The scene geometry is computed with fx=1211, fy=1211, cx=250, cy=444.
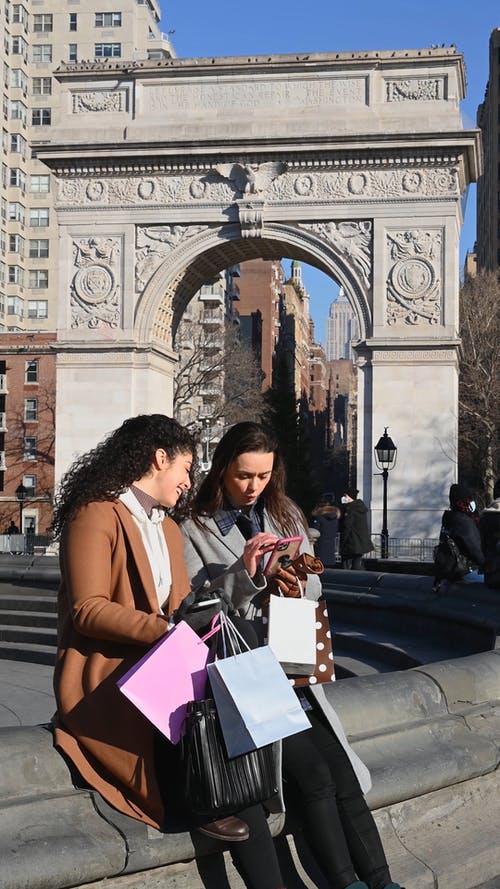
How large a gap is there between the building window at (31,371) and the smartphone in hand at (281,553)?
→ 4561cm

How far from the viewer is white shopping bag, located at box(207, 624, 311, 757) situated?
3500 millimetres

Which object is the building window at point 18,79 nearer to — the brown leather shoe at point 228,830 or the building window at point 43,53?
the building window at point 43,53

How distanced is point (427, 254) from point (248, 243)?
4118 mm

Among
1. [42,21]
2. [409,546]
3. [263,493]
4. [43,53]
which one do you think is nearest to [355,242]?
[409,546]

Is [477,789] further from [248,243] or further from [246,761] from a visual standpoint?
[248,243]

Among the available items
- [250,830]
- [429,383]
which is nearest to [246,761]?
[250,830]

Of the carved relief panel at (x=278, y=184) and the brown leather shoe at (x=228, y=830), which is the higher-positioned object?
the carved relief panel at (x=278, y=184)

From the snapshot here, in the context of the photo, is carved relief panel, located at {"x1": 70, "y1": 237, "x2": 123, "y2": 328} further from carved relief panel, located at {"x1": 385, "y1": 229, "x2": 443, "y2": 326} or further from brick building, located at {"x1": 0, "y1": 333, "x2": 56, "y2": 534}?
brick building, located at {"x1": 0, "y1": 333, "x2": 56, "y2": 534}

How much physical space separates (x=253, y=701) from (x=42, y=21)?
67.9 m

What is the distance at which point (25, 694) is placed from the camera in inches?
352

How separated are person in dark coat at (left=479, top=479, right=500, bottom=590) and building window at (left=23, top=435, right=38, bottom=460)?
4037 cm

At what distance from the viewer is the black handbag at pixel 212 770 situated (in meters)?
3.50

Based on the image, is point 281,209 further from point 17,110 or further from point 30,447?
point 17,110

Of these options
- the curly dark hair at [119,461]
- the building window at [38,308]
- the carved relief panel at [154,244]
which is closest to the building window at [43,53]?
the building window at [38,308]
